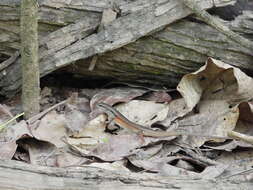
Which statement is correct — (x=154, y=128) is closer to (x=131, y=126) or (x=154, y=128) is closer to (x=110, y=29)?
(x=131, y=126)

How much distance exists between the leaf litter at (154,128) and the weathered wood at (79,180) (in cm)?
14

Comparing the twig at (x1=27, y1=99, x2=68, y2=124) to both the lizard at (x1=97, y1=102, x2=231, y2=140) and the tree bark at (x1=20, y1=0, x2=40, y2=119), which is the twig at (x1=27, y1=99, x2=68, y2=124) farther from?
the lizard at (x1=97, y1=102, x2=231, y2=140)

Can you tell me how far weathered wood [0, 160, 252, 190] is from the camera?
6.93 ft

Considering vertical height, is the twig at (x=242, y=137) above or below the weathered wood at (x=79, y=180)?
above

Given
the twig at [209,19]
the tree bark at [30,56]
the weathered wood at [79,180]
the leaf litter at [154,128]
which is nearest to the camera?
the weathered wood at [79,180]

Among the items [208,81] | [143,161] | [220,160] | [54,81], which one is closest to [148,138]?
[143,161]

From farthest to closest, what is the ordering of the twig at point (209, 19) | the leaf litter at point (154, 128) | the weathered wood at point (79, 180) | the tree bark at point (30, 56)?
the twig at point (209, 19) → the tree bark at point (30, 56) → the leaf litter at point (154, 128) → the weathered wood at point (79, 180)

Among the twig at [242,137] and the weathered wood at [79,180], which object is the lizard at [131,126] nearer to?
the twig at [242,137]

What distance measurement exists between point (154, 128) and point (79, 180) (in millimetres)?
794

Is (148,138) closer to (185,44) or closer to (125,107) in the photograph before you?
(125,107)

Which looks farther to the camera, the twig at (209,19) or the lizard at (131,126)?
the twig at (209,19)

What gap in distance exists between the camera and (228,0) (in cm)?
302

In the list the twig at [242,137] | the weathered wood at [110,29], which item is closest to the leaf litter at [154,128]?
the twig at [242,137]

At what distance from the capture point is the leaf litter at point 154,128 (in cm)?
247
